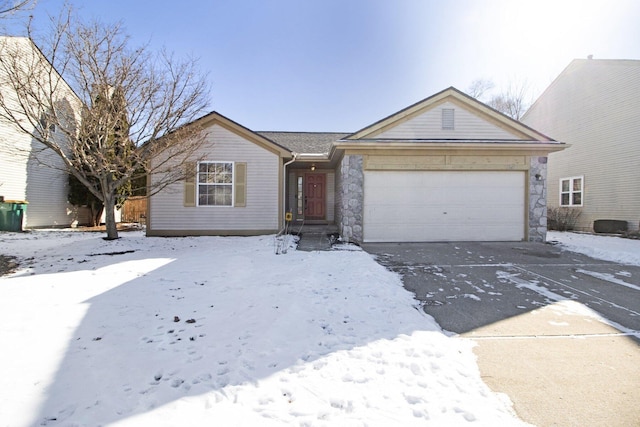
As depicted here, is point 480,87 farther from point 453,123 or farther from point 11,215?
point 11,215

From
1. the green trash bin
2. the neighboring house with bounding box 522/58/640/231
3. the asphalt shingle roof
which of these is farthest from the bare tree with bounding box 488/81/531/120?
the green trash bin

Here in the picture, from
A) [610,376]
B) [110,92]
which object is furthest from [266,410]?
[110,92]

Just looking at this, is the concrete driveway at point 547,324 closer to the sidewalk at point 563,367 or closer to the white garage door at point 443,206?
the sidewalk at point 563,367

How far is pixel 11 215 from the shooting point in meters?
10.9

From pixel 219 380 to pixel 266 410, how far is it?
1.72 ft

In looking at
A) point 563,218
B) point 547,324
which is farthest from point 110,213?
point 563,218

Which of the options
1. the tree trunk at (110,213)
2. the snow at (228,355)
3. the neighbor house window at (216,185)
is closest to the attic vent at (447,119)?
the snow at (228,355)

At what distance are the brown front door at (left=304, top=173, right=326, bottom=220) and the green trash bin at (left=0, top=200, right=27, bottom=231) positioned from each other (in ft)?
35.1

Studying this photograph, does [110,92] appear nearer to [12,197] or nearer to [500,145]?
[12,197]

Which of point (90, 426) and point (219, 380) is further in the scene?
point (219, 380)

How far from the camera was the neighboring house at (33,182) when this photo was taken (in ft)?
37.2

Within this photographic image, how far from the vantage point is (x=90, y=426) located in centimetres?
181

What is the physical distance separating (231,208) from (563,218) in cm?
1501

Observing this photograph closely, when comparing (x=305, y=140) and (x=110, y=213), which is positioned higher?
(x=305, y=140)
